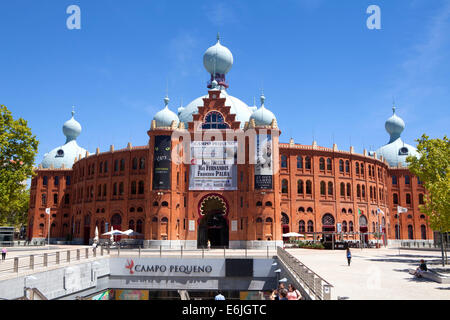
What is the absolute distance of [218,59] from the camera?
6719cm

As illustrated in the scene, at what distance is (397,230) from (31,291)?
6683 centimetres

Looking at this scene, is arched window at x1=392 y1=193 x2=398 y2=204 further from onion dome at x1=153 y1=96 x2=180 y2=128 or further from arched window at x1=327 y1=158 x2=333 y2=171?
onion dome at x1=153 y1=96 x2=180 y2=128

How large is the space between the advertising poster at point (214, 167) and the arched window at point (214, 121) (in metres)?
A: 2.39

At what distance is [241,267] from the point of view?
36.2 metres

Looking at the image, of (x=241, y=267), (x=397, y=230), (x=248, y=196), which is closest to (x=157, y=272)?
(x=241, y=267)

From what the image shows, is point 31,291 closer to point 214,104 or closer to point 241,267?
point 241,267

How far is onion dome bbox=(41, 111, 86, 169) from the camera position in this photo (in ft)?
250

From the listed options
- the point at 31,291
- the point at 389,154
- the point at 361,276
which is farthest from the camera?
the point at 389,154

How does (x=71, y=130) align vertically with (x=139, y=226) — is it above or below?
above

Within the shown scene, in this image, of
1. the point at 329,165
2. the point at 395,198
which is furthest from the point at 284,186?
the point at 395,198

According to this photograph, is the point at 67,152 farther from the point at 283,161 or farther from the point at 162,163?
the point at 283,161

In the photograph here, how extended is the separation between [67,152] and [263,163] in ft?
146

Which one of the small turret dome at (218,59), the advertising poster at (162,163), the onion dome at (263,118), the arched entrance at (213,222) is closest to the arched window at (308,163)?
the onion dome at (263,118)
